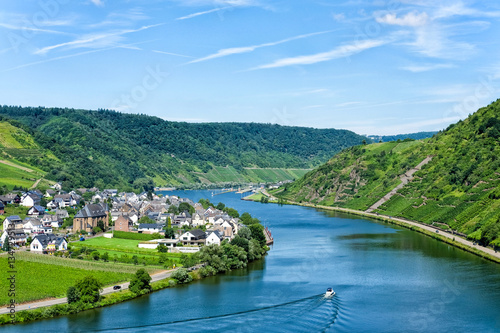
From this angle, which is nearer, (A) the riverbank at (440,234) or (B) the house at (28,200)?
(A) the riverbank at (440,234)

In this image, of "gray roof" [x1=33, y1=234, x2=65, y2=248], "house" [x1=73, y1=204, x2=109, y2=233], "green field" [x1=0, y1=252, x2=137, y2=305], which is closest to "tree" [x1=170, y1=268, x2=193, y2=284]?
"green field" [x1=0, y1=252, x2=137, y2=305]

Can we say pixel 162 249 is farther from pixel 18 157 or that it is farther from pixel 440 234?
pixel 18 157

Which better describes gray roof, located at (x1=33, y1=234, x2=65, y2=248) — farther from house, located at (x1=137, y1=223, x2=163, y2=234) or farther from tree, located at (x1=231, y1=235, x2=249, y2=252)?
tree, located at (x1=231, y1=235, x2=249, y2=252)

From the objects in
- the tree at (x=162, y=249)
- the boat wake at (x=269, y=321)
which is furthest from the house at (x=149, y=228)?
the boat wake at (x=269, y=321)

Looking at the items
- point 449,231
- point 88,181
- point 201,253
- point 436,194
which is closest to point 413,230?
point 449,231

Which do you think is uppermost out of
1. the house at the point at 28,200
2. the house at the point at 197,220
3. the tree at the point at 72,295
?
the house at the point at 28,200

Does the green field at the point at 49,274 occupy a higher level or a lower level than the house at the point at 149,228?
lower

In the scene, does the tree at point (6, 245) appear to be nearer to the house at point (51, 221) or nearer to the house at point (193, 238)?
the house at point (51, 221)
